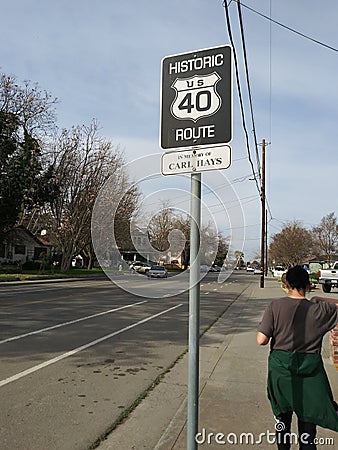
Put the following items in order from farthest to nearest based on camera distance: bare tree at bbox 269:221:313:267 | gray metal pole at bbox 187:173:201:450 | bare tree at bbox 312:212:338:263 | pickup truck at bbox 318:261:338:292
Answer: bare tree at bbox 312:212:338:263
bare tree at bbox 269:221:313:267
pickup truck at bbox 318:261:338:292
gray metal pole at bbox 187:173:201:450

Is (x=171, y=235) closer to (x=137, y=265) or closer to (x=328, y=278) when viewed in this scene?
Result: (x=137, y=265)

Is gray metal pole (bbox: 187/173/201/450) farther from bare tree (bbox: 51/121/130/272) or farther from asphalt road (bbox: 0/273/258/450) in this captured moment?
bare tree (bbox: 51/121/130/272)

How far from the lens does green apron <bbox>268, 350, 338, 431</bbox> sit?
3.62 meters

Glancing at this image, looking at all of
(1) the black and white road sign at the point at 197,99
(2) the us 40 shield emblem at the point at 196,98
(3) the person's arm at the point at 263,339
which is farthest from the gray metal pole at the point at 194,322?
(3) the person's arm at the point at 263,339

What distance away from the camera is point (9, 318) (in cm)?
1301

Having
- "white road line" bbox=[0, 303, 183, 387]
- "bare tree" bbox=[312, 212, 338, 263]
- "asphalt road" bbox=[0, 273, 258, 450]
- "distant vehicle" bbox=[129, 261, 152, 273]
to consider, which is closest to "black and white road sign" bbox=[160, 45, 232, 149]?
"asphalt road" bbox=[0, 273, 258, 450]

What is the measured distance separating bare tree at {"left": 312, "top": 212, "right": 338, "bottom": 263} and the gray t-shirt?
7465 centimetres

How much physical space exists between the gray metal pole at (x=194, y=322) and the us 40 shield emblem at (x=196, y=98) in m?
0.44

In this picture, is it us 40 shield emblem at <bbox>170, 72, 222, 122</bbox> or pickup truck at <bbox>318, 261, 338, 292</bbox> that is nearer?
us 40 shield emblem at <bbox>170, 72, 222, 122</bbox>

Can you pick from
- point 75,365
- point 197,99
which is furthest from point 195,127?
point 75,365

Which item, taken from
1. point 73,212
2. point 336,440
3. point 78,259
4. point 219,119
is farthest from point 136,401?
point 78,259

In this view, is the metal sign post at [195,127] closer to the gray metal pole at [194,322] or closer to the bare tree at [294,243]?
the gray metal pole at [194,322]

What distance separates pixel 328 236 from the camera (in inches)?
3022

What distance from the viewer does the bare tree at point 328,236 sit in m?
75.6
